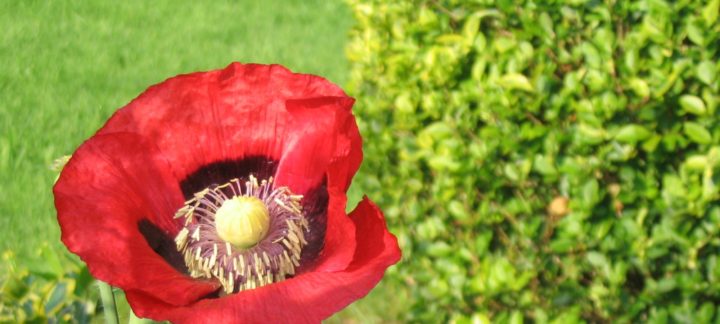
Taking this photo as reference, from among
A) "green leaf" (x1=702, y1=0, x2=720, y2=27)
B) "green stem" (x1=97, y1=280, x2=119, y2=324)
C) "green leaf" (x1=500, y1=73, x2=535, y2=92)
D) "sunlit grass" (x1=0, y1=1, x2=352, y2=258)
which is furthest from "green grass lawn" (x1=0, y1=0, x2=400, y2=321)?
"green stem" (x1=97, y1=280, x2=119, y2=324)

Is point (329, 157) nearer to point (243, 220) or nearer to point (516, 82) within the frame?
point (243, 220)

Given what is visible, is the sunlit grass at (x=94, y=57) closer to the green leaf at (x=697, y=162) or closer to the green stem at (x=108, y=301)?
the green leaf at (x=697, y=162)

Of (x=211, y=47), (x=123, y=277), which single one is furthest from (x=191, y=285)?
(x=211, y=47)

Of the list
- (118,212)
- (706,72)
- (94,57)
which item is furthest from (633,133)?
(94,57)

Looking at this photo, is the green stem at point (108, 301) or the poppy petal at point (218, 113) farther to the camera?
the green stem at point (108, 301)

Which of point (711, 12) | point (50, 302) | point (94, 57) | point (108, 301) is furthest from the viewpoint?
point (94, 57)

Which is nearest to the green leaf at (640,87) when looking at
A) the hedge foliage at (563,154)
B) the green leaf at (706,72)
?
the hedge foliage at (563,154)

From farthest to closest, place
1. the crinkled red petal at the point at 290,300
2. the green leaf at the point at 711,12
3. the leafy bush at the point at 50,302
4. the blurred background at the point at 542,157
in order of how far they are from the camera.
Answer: the blurred background at the point at 542,157 < the green leaf at the point at 711,12 < the leafy bush at the point at 50,302 < the crinkled red petal at the point at 290,300
